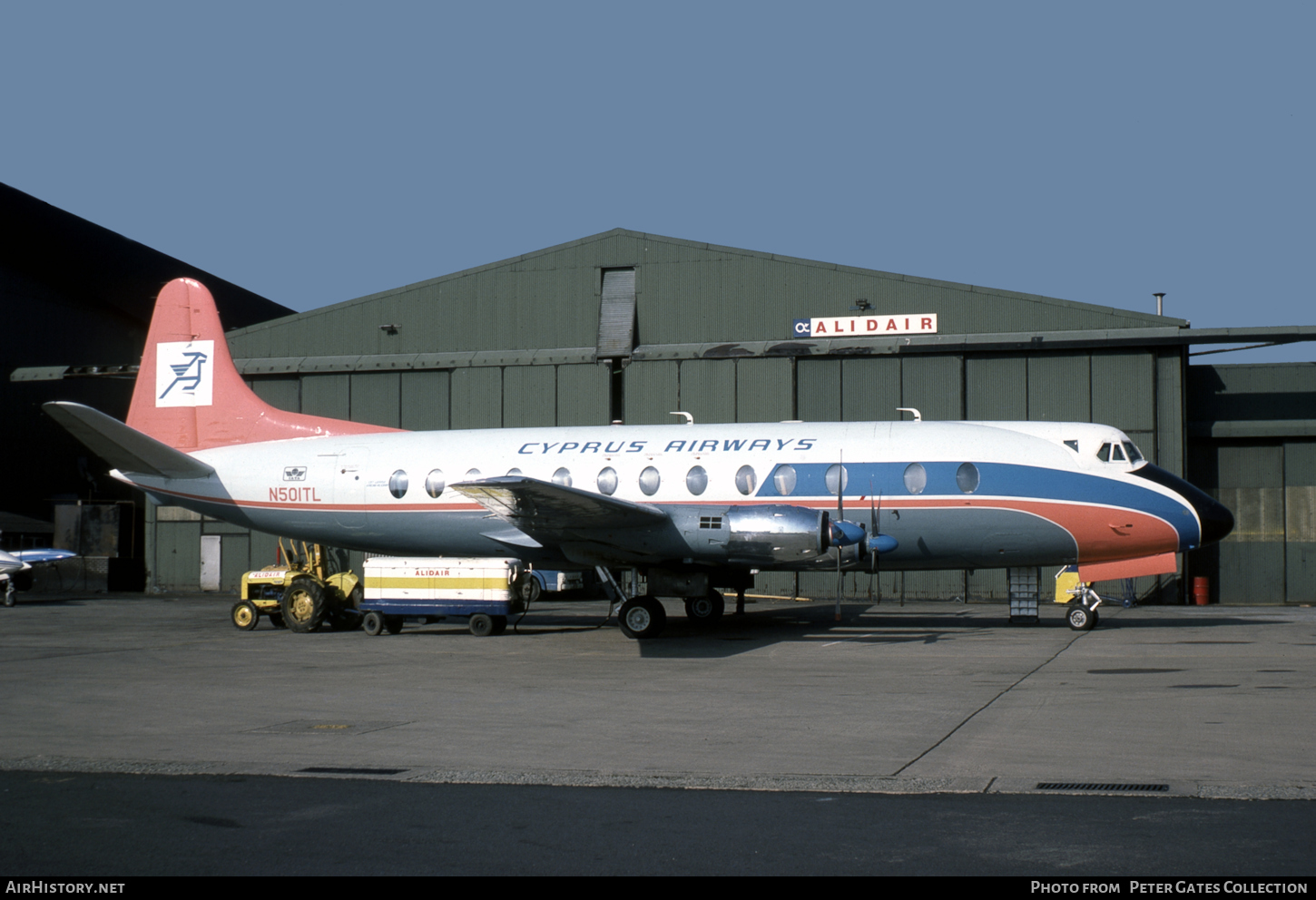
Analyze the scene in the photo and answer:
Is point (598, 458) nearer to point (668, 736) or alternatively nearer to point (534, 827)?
point (668, 736)

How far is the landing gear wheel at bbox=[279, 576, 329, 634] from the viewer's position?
82.2 ft

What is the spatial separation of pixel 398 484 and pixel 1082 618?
14642 mm

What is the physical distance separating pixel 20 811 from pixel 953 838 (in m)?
6.48

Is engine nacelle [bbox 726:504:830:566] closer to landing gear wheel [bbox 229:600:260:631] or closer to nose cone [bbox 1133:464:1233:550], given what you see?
nose cone [bbox 1133:464:1233:550]

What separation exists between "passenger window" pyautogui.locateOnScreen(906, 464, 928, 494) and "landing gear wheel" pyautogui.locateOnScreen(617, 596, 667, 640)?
17.8 ft

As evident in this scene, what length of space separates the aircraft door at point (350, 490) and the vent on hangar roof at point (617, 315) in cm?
1423

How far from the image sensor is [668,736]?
1136 cm

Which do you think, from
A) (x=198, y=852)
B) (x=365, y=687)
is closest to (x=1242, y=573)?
(x=365, y=687)

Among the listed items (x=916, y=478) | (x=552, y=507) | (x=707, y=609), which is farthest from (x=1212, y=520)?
(x=552, y=507)

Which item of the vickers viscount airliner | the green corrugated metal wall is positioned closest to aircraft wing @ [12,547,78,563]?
the vickers viscount airliner

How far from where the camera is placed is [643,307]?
39438 millimetres

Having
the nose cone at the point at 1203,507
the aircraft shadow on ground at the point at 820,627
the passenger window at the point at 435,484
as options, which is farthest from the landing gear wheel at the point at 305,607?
the nose cone at the point at 1203,507

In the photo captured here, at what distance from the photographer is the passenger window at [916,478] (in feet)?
72.5

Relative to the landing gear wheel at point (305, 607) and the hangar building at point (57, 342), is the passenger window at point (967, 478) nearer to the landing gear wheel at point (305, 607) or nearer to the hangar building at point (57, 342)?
the landing gear wheel at point (305, 607)
